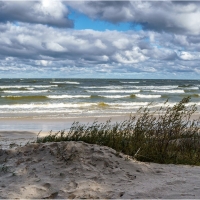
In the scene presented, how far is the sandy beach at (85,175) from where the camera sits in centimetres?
483

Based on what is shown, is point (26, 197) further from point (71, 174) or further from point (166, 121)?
point (166, 121)

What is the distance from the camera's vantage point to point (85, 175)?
5527mm

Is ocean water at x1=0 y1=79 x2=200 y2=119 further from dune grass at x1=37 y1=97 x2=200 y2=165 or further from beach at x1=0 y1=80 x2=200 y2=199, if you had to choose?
beach at x1=0 y1=80 x2=200 y2=199

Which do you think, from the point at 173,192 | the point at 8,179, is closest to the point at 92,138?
the point at 8,179

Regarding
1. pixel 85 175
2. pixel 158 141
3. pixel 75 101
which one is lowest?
pixel 75 101

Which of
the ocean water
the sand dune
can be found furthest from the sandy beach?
the ocean water

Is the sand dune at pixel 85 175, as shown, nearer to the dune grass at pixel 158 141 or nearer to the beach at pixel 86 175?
the beach at pixel 86 175

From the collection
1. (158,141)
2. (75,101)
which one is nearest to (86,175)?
(158,141)

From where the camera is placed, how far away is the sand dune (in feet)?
15.9

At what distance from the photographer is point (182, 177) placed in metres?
5.56

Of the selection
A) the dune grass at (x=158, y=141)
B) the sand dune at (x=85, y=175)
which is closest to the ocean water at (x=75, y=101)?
the dune grass at (x=158, y=141)

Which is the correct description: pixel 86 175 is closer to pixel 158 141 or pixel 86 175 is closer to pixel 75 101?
pixel 158 141

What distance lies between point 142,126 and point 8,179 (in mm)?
3795

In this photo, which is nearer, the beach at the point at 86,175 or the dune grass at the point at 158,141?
the beach at the point at 86,175
